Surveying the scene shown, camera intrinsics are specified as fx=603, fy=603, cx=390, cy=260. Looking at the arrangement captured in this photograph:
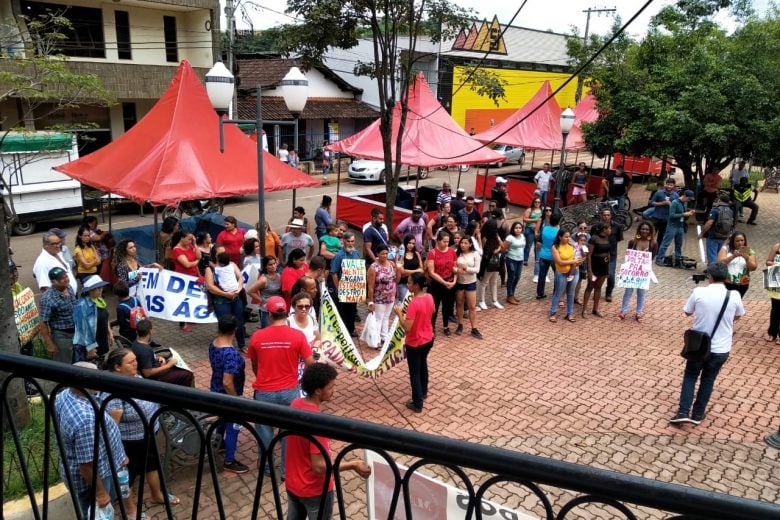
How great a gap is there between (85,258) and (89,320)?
320 cm

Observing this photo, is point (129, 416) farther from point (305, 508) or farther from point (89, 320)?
point (89, 320)

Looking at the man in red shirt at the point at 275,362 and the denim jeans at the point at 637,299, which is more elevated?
the man in red shirt at the point at 275,362

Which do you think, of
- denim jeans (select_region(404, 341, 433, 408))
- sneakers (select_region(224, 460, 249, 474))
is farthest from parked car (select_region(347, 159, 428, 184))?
sneakers (select_region(224, 460, 249, 474))

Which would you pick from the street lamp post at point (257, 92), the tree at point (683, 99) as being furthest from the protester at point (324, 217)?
the tree at point (683, 99)

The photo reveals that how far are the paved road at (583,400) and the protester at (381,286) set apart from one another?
1.02 meters

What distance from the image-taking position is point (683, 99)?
1703 cm

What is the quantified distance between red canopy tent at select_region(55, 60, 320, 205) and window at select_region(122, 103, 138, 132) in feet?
43.1

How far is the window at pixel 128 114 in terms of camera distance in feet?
77.3

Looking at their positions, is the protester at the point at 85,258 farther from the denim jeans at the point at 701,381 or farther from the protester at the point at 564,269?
the denim jeans at the point at 701,381

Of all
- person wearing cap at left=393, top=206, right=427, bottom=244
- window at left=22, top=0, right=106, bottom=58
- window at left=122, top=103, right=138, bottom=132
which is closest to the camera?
person wearing cap at left=393, top=206, right=427, bottom=244

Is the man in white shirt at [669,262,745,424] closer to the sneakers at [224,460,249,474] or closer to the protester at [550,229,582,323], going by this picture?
the protester at [550,229,582,323]

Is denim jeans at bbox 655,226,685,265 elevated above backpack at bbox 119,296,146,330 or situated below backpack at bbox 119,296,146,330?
below

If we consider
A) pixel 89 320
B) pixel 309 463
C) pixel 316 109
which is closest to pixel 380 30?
pixel 89 320

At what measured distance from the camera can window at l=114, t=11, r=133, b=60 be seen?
21.7 meters
